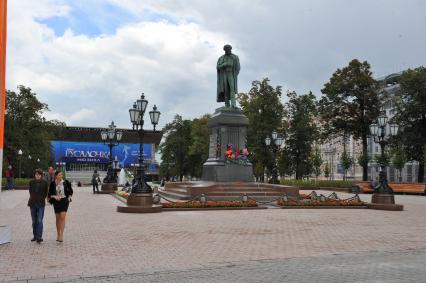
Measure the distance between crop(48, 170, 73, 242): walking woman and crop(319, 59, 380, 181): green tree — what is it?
4605 centimetres

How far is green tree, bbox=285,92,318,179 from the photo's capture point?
2247 inches

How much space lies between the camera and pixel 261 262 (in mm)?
9281

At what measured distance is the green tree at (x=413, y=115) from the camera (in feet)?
172

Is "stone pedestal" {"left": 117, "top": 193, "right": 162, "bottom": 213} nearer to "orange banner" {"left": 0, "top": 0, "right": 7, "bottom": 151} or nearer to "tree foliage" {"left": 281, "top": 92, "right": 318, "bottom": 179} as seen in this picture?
"orange banner" {"left": 0, "top": 0, "right": 7, "bottom": 151}

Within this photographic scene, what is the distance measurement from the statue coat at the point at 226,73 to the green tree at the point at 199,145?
3608 centimetres

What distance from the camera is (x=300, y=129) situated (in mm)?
56625

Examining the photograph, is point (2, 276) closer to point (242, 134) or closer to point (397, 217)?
point (397, 217)

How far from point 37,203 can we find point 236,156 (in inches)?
675

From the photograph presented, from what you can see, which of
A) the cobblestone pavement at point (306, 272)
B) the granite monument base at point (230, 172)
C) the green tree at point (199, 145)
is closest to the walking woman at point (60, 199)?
the cobblestone pavement at point (306, 272)

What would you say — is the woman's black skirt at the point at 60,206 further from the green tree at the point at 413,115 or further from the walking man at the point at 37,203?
the green tree at the point at 413,115

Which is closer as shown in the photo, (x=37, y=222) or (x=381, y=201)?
(x=37, y=222)

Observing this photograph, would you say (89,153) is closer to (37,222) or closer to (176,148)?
(176,148)

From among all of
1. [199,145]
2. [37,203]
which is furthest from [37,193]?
[199,145]

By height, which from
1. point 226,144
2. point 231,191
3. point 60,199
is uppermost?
point 226,144
